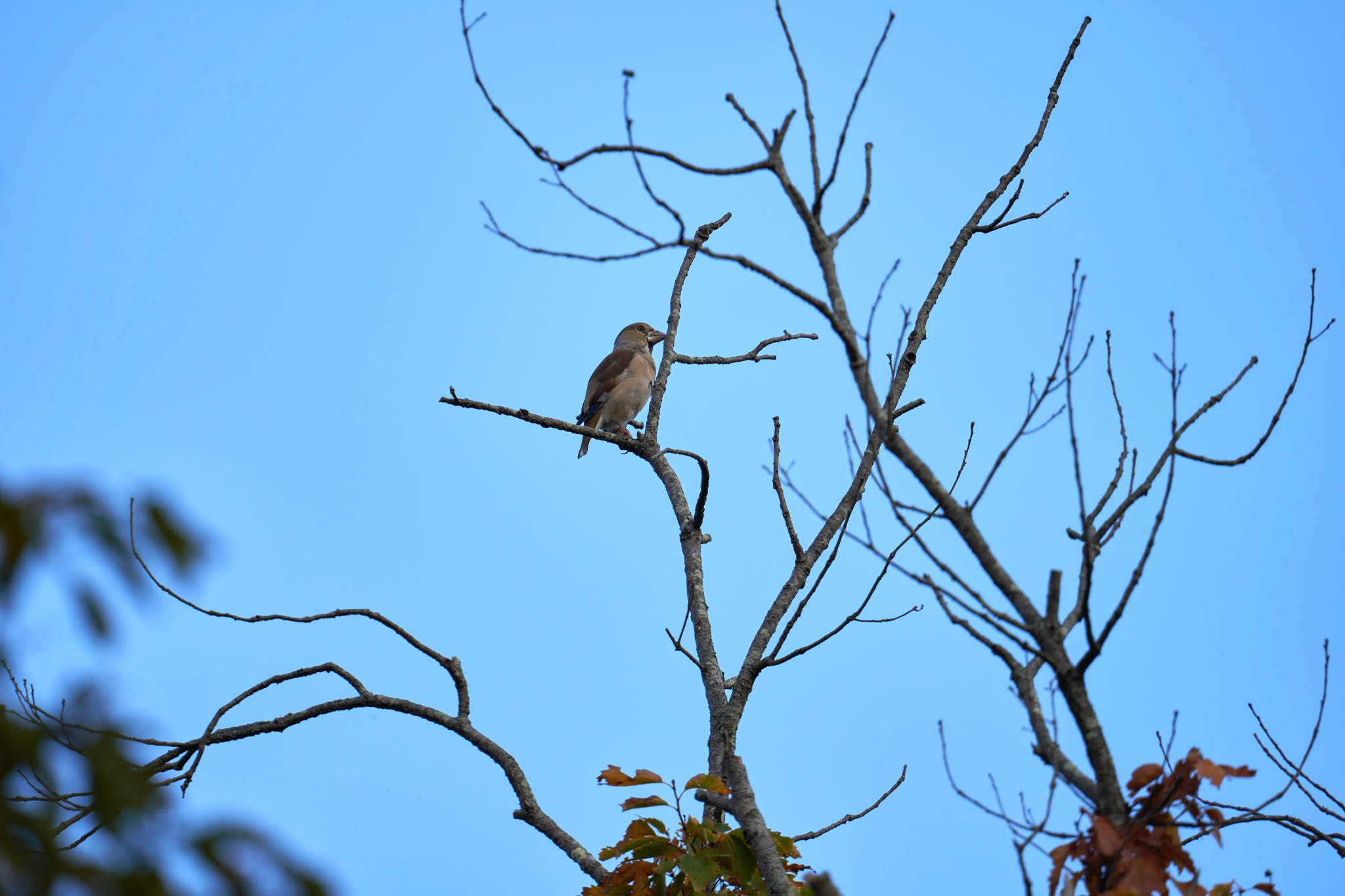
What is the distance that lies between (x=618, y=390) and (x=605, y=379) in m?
0.34

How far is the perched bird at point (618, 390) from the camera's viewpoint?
11789 millimetres

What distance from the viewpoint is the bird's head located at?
12742 mm

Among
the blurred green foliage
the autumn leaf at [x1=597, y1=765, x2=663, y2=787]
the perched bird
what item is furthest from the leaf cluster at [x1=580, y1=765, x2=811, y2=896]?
the perched bird

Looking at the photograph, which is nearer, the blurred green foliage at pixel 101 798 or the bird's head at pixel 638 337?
→ the blurred green foliage at pixel 101 798

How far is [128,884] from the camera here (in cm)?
150

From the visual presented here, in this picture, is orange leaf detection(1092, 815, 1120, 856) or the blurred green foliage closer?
the blurred green foliage

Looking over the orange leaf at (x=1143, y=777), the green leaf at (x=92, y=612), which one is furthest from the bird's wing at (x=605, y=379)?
the green leaf at (x=92, y=612)

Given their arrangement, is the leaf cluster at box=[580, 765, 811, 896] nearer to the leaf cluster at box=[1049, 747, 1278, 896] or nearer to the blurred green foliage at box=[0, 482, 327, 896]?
the leaf cluster at box=[1049, 747, 1278, 896]

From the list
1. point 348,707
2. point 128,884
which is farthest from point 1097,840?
point 348,707

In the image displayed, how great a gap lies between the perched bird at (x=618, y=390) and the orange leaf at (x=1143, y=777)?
8.71 meters

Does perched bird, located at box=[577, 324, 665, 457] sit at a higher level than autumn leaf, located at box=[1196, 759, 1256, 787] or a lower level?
higher

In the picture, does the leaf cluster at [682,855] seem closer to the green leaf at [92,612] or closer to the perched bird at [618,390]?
the green leaf at [92,612]

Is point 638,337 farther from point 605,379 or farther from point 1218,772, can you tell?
point 1218,772

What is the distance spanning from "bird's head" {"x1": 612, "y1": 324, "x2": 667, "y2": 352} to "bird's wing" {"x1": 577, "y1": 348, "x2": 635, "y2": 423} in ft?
1.09
